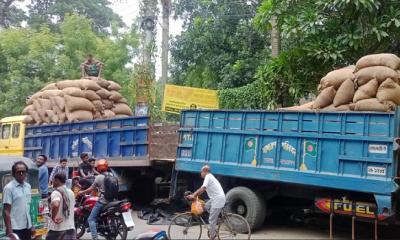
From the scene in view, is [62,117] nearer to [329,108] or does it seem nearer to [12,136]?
[12,136]

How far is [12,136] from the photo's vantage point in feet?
42.7

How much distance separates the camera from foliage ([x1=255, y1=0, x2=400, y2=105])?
942 cm

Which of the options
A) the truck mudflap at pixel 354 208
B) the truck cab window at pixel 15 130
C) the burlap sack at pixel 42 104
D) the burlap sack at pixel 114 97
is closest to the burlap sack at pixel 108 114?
the burlap sack at pixel 114 97

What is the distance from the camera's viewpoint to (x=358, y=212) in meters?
7.12

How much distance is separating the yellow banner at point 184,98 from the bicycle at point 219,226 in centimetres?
755

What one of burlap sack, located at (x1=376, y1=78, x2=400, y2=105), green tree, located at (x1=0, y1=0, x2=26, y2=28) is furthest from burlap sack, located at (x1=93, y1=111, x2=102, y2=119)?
green tree, located at (x1=0, y1=0, x2=26, y2=28)

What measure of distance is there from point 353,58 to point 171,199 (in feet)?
14.9

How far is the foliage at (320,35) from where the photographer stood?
9.42 metres

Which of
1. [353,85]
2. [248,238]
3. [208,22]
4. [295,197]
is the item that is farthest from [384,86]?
[208,22]

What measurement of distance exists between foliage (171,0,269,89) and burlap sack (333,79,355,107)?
875 centimetres

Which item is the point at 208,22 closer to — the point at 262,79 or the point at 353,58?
the point at 262,79

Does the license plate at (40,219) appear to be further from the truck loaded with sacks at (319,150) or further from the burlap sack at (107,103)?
the burlap sack at (107,103)

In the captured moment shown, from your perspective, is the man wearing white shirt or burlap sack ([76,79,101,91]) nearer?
the man wearing white shirt

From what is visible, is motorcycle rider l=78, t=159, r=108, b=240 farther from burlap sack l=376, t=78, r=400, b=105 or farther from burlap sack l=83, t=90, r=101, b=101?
burlap sack l=83, t=90, r=101, b=101
